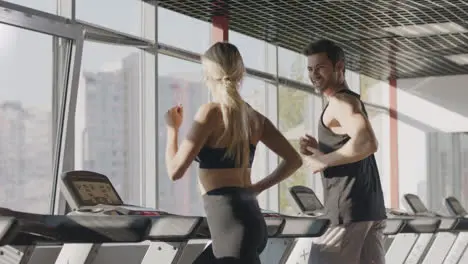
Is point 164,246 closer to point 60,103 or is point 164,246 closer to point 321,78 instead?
point 321,78

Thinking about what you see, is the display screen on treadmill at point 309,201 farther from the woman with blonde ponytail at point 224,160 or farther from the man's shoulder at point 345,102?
the woman with blonde ponytail at point 224,160

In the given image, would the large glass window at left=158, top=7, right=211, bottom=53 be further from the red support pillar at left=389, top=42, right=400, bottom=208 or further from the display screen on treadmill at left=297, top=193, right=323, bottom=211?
the red support pillar at left=389, top=42, right=400, bottom=208

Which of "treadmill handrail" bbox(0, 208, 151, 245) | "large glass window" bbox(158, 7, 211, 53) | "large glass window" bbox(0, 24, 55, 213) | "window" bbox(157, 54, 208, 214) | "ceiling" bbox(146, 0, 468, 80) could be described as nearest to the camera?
"treadmill handrail" bbox(0, 208, 151, 245)

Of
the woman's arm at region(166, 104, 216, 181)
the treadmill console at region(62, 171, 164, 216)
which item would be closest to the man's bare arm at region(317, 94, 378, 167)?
the woman's arm at region(166, 104, 216, 181)

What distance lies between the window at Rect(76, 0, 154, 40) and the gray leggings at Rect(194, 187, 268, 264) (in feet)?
13.6

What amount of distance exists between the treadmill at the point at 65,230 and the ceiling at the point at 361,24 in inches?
193

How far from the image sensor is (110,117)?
24.1ft

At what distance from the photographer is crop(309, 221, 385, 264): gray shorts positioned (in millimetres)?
3416

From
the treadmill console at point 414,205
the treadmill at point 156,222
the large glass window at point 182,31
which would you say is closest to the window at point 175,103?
the large glass window at point 182,31

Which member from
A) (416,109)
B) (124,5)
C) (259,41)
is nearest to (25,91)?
(124,5)

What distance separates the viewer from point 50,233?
327 centimetres

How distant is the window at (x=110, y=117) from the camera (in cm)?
708

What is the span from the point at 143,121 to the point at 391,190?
6.33 m

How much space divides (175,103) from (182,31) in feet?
2.18
